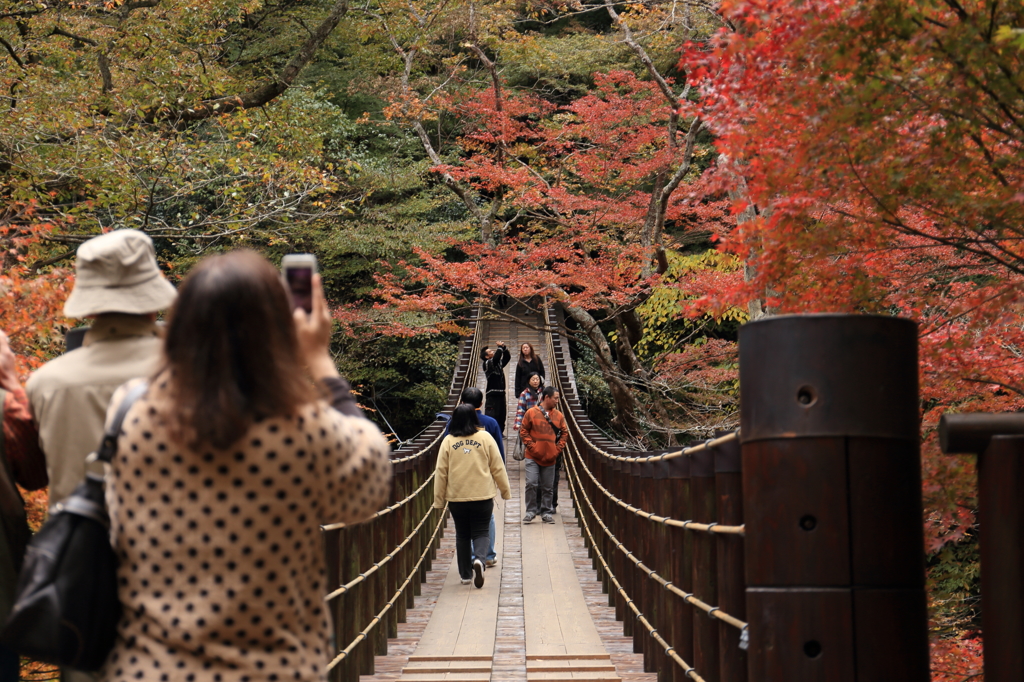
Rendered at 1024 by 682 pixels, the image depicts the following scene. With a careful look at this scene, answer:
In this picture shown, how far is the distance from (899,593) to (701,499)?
3.83 feet

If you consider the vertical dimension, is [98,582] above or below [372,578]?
above

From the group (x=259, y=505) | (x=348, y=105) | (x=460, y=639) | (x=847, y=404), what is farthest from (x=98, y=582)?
(x=348, y=105)

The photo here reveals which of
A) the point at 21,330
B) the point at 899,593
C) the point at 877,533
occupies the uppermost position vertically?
the point at 21,330

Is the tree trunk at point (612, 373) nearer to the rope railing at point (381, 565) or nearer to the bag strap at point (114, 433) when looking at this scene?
the rope railing at point (381, 565)

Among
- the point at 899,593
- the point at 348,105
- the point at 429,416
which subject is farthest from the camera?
the point at 348,105

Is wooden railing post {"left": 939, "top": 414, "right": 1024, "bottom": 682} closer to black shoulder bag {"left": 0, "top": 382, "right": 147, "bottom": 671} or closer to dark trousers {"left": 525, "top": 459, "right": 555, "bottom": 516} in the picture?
black shoulder bag {"left": 0, "top": 382, "right": 147, "bottom": 671}

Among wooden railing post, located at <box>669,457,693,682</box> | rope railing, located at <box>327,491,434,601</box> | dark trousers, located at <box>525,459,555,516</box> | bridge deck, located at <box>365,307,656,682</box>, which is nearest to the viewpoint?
wooden railing post, located at <box>669,457,693,682</box>

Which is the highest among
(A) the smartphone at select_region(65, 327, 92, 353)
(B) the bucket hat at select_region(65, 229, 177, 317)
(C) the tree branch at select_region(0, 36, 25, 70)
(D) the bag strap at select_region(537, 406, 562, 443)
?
(C) the tree branch at select_region(0, 36, 25, 70)

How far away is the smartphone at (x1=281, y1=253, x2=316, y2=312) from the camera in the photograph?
1.68 meters

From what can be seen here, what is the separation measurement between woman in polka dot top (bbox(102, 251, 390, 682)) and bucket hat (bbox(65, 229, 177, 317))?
0.54 m

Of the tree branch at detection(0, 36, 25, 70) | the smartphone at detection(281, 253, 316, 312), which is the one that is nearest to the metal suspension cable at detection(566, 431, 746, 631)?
the smartphone at detection(281, 253, 316, 312)

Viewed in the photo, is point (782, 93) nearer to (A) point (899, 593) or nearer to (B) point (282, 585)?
(A) point (899, 593)

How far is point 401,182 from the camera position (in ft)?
55.3

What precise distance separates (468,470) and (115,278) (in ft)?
16.1
